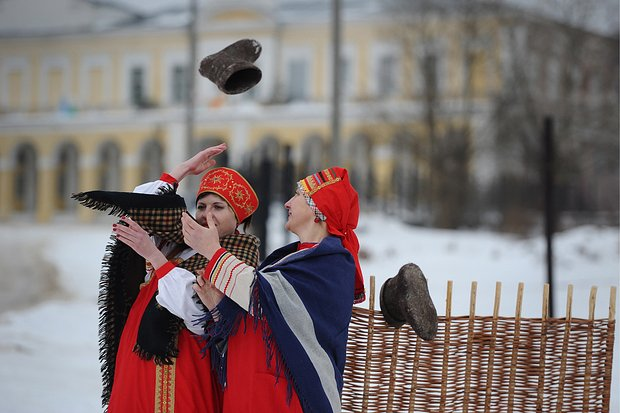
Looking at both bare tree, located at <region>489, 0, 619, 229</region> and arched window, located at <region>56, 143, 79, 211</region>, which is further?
arched window, located at <region>56, 143, 79, 211</region>

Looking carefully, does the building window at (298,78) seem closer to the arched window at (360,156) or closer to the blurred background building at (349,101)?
the blurred background building at (349,101)

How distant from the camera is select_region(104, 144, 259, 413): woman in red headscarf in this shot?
2.77m

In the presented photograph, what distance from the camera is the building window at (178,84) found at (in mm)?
35094

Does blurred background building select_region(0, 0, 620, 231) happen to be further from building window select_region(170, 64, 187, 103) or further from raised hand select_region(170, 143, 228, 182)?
raised hand select_region(170, 143, 228, 182)

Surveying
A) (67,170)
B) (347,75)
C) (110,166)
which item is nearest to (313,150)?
(347,75)

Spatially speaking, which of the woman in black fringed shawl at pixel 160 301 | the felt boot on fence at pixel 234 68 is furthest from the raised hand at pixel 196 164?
the felt boot on fence at pixel 234 68

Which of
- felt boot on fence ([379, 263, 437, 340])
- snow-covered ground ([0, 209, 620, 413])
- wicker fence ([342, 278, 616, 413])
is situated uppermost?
felt boot on fence ([379, 263, 437, 340])

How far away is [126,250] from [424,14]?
22.3 metres

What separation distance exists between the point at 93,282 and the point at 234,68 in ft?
34.7

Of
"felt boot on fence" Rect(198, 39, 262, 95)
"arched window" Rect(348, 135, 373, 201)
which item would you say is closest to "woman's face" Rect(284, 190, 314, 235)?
"felt boot on fence" Rect(198, 39, 262, 95)

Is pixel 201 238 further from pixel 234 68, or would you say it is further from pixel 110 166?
pixel 110 166

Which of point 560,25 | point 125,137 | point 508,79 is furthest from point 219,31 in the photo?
point 560,25

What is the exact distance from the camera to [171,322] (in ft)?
9.26

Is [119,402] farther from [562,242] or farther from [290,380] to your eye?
[562,242]
